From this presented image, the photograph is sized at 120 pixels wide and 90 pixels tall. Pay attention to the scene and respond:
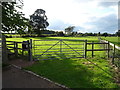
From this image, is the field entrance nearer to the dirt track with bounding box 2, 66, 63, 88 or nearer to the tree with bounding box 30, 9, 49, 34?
the dirt track with bounding box 2, 66, 63, 88

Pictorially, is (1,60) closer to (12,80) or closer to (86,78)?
(12,80)

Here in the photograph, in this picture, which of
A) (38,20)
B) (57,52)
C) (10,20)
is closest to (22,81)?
(10,20)

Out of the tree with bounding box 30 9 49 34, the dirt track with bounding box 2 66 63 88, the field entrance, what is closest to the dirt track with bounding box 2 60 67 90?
the dirt track with bounding box 2 66 63 88

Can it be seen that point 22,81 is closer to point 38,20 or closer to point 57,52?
point 57,52

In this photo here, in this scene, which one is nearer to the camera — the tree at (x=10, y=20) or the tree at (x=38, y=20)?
the tree at (x=10, y=20)

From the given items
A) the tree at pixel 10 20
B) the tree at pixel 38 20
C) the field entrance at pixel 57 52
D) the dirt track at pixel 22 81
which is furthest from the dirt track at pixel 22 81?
the tree at pixel 38 20

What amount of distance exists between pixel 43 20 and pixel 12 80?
2268 inches

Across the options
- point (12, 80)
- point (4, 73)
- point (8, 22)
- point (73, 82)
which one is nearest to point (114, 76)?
point (73, 82)

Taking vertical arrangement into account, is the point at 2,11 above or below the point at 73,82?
above

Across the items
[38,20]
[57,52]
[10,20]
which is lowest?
[57,52]

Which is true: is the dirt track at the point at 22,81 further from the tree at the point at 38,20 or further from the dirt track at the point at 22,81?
the tree at the point at 38,20

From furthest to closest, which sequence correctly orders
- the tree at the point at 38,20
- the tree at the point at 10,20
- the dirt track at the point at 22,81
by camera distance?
the tree at the point at 38,20 → the tree at the point at 10,20 → the dirt track at the point at 22,81

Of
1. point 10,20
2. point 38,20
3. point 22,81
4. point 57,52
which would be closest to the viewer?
point 22,81

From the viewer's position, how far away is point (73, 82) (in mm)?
4477
